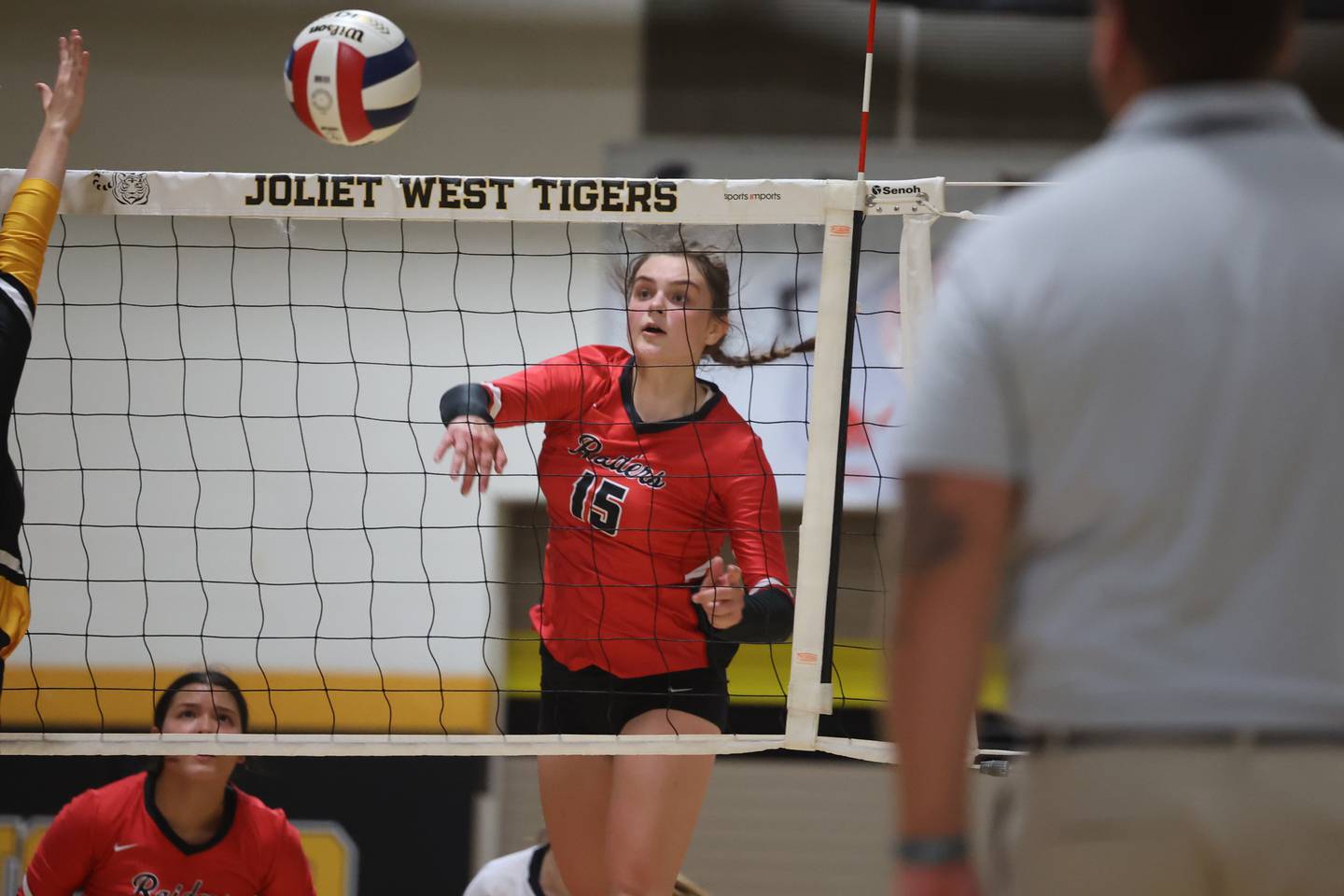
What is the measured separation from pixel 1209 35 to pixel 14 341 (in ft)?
9.06

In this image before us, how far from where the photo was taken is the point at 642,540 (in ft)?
12.0

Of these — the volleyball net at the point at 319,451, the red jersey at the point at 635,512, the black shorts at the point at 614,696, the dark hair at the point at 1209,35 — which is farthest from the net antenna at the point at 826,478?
the volleyball net at the point at 319,451

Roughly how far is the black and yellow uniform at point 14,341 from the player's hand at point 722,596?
1.64m

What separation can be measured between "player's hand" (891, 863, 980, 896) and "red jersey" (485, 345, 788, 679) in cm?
242

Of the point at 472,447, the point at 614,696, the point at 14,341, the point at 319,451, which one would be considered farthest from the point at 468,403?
the point at 319,451

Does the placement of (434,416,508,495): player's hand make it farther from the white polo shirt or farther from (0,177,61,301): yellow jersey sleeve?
the white polo shirt

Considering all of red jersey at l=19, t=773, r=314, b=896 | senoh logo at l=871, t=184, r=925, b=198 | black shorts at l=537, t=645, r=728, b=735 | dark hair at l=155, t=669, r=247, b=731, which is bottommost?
red jersey at l=19, t=773, r=314, b=896

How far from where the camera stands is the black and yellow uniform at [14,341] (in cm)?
314

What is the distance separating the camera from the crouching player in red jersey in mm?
3572

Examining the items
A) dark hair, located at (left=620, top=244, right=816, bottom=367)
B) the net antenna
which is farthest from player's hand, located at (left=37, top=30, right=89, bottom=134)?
the net antenna

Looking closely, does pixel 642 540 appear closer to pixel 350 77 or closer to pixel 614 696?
pixel 614 696

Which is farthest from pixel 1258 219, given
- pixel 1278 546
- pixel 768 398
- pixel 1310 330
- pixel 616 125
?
pixel 616 125

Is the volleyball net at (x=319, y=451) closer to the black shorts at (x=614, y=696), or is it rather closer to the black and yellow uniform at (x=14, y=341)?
the black shorts at (x=614, y=696)

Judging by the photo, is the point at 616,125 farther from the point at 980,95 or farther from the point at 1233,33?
the point at 1233,33
